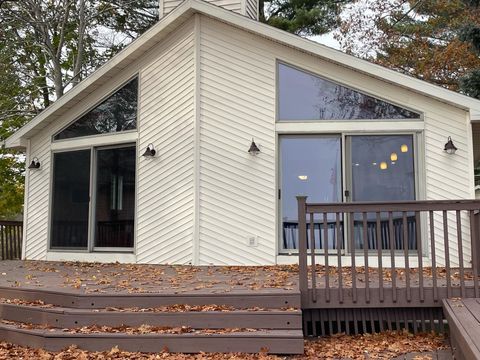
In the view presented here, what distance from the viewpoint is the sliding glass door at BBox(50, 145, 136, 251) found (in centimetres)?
792

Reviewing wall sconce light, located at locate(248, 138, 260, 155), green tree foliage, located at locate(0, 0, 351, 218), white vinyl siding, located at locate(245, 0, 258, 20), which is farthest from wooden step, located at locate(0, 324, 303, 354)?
green tree foliage, located at locate(0, 0, 351, 218)

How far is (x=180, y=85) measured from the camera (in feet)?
25.3

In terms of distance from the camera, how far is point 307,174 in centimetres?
714

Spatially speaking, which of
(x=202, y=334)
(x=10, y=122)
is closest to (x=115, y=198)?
(x=202, y=334)

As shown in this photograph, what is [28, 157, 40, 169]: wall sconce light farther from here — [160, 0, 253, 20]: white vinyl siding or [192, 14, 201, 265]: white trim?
[160, 0, 253, 20]: white vinyl siding

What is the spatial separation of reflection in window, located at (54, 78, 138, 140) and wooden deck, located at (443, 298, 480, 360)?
577 centimetres

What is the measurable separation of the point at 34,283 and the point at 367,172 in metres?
4.64

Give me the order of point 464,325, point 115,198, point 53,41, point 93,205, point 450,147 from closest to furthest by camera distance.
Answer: point 464,325 → point 450,147 → point 115,198 → point 93,205 → point 53,41

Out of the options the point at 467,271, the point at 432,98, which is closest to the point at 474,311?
the point at 467,271

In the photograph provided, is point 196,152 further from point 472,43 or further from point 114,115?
point 472,43

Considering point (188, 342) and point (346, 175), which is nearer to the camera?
point (188, 342)

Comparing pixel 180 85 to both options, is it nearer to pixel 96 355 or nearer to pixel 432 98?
pixel 432 98

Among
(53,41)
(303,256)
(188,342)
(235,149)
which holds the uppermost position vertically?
(53,41)

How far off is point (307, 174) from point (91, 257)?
12.8ft
